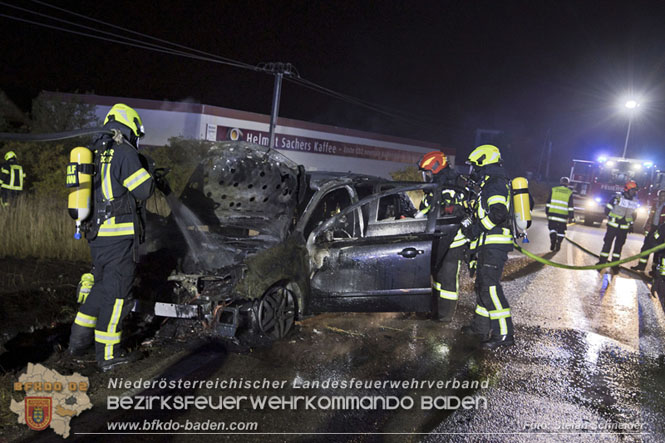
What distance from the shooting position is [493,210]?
5.22 metres

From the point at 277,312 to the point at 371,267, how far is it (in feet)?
3.54

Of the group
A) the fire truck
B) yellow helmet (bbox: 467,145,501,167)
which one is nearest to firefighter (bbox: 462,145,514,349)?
yellow helmet (bbox: 467,145,501,167)

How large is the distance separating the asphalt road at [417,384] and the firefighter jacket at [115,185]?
3.77 feet

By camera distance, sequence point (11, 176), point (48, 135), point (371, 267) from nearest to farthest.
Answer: point (48, 135), point (371, 267), point (11, 176)

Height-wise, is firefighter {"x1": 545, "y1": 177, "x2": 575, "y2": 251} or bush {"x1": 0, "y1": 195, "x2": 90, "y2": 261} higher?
firefighter {"x1": 545, "y1": 177, "x2": 575, "y2": 251}

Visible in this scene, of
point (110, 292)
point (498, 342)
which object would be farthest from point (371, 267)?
point (110, 292)

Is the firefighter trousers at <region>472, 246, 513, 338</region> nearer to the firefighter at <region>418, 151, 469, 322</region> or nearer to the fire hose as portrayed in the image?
the firefighter at <region>418, 151, 469, 322</region>

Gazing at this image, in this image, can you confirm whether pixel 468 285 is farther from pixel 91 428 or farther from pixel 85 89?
pixel 85 89

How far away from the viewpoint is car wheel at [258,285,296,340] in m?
4.61

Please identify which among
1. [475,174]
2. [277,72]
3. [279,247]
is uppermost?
[277,72]

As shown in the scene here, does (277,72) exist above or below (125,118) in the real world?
above

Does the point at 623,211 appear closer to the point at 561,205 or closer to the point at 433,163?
the point at 561,205

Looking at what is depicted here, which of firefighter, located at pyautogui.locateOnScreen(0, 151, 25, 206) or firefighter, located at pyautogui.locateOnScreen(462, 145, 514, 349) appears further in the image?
firefighter, located at pyautogui.locateOnScreen(0, 151, 25, 206)

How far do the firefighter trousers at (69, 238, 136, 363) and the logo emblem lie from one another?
2.08 ft
